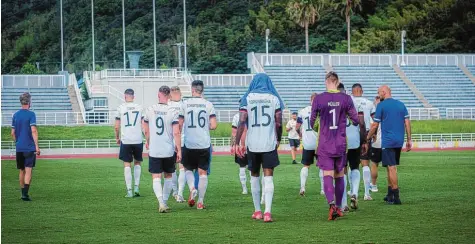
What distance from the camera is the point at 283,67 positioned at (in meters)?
71.4

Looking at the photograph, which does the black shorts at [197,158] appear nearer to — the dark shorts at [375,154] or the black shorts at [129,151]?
the black shorts at [129,151]

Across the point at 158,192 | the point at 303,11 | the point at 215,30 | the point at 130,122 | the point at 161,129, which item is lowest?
the point at 158,192

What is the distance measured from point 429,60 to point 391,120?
57.5 m

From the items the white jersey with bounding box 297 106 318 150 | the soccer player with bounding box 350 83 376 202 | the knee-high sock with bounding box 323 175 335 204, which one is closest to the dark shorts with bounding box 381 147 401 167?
the soccer player with bounding box 350 83 376 202

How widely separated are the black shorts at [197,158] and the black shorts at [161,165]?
0.36m

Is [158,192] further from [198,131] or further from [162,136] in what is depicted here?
[198,131]

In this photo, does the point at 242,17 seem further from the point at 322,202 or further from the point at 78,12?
the point at 322,202

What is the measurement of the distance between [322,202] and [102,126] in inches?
1537

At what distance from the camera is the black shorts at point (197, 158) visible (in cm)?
1714

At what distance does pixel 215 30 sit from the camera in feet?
299

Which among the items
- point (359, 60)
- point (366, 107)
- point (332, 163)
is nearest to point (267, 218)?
point (332, 163)

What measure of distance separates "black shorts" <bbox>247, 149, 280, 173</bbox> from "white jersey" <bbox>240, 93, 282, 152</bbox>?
6 centimetres

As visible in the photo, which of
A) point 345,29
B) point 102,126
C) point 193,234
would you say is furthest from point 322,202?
point 345,29

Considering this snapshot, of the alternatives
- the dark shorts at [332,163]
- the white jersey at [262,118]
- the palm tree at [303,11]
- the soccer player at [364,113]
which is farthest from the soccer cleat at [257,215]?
the palm tree at [303,11]
